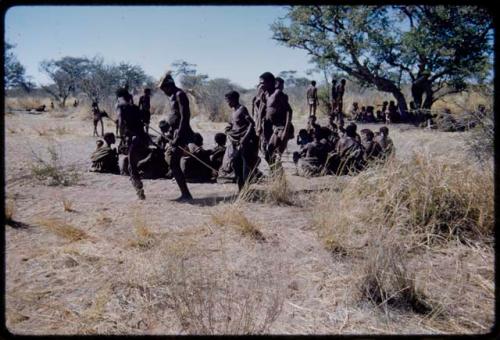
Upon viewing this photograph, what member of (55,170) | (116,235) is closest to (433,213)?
(116,235)

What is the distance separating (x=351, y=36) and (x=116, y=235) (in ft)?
60.5

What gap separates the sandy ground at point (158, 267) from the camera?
3.57 metres

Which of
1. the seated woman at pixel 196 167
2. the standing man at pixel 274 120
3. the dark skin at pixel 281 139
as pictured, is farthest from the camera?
the seated woman at pixel 196 167

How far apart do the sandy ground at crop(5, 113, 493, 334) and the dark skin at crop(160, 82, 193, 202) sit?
38cm

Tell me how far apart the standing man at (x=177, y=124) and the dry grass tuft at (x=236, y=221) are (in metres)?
1.47

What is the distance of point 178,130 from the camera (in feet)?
23.2

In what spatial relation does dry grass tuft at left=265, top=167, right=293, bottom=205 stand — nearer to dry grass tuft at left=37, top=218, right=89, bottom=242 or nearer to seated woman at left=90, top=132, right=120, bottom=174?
dry grass tuft at left=37, top=218, right=89, bottom=242

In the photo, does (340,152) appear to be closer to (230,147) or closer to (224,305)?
(230,147)

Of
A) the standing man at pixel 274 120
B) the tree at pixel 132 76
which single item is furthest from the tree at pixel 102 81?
the standing man at pixel 274 120

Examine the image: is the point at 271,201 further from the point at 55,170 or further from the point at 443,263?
the point at 55,170

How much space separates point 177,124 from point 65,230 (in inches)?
108

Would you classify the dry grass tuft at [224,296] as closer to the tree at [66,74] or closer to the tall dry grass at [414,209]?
the tall dry grass at [414,209]

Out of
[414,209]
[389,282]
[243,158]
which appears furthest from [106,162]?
[389,282]

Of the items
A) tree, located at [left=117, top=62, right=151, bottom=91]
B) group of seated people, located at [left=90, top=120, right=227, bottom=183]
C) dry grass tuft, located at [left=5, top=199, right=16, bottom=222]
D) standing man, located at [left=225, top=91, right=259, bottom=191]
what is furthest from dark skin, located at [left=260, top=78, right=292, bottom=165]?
tree, located at [left=117, top=62, right=151, bottom=91]
